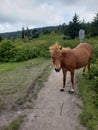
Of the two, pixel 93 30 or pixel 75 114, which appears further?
pixel 93 30

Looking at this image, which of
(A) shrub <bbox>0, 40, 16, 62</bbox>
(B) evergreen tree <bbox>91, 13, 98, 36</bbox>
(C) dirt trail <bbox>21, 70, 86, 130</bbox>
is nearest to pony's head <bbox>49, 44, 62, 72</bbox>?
(C) dirt trail <bbox>21, 70, 86, 130</bbox>

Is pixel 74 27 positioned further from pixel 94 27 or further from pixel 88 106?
pixel 88 106

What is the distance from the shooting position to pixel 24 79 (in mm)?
10086

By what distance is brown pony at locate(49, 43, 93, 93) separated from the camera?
297 inches

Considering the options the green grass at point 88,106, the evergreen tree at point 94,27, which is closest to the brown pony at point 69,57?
the green grass at point 88,106

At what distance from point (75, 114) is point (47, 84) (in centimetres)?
277

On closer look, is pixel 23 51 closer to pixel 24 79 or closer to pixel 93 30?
pixel 24 79

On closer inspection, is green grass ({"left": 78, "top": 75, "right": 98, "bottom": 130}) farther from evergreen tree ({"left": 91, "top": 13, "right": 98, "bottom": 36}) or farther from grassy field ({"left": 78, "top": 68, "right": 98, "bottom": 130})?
evergreen tree ({"left": 91, "top": 13, "right": 98, "bottom": 36})

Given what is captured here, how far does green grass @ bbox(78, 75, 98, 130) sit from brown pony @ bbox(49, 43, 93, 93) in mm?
488

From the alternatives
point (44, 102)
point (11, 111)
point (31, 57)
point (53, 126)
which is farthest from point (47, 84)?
point (31, 57)

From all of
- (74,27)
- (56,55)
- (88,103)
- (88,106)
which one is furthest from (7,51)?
(74,27)

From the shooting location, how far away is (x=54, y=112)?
22.2ft

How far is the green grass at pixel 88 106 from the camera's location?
6.11 metres

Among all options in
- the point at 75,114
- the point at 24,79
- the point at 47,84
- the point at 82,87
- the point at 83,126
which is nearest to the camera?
the point at 83,126
